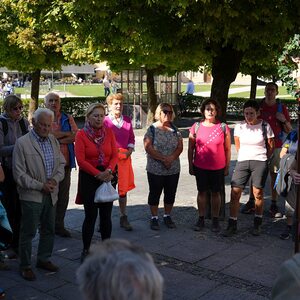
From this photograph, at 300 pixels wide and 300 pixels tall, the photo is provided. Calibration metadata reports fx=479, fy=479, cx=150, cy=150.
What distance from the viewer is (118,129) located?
6.24 m

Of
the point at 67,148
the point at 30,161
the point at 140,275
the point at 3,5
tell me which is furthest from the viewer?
the point at 3,5

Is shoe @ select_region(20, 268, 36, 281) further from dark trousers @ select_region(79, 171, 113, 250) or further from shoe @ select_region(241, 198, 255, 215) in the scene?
shoe @ select_region(241, 198, 255, 215)

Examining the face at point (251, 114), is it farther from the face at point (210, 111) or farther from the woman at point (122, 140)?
the woman at point (122, 140)

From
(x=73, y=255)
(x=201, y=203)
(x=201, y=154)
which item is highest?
(x=201, y=154)

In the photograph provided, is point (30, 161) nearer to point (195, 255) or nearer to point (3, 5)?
point (195, 255)

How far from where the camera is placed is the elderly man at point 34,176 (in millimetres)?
4602

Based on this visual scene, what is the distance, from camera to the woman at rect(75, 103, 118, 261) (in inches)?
201

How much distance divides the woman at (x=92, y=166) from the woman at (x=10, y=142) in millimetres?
670

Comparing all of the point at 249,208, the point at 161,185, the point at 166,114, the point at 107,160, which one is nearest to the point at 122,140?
the point at 166,114

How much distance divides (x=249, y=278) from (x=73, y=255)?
1.97 meters

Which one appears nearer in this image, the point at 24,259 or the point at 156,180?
the point at 24,259

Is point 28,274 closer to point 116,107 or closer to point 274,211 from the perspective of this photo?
point 116,107

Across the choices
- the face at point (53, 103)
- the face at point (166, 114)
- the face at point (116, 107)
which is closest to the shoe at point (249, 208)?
the face at point (166, 114)

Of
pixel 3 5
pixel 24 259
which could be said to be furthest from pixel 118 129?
pixel 3 5
